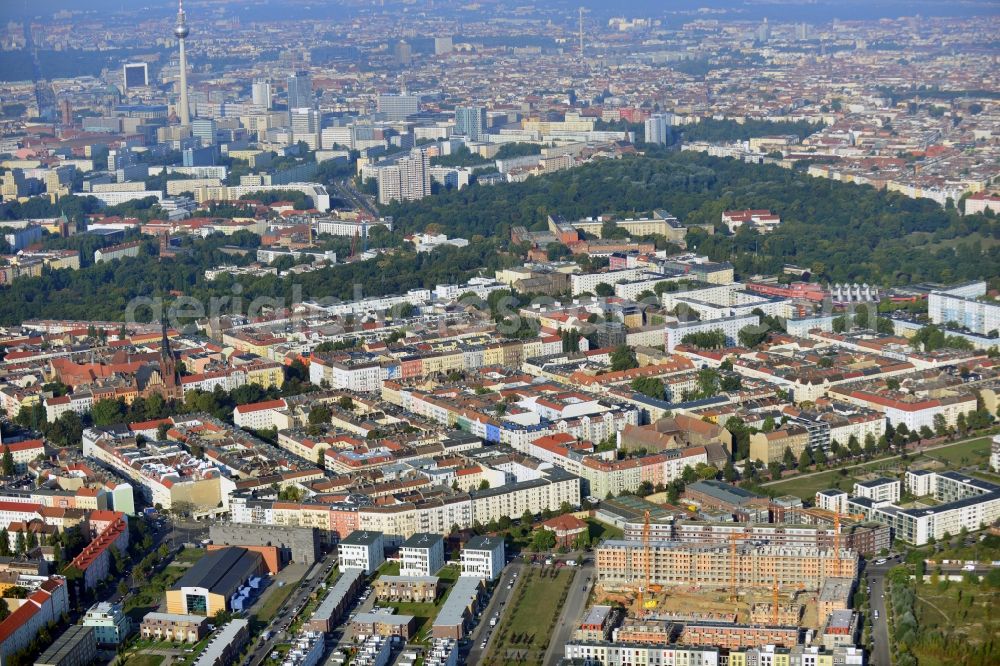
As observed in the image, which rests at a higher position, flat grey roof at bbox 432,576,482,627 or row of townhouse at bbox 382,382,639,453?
row of townhouse at bbox 382,382,639,453

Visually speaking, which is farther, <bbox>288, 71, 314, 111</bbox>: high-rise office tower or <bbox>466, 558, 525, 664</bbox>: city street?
<bbox>288, 71, 314, 111</bbox>: high-rise office tower

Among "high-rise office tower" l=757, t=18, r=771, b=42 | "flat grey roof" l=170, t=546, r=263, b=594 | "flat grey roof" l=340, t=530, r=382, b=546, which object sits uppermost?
"high-rise office tower" l=757, t=18, r=771, b=42

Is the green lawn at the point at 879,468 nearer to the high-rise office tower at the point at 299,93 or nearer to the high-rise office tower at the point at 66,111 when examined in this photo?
→ the high-rise office tower at the point at 66,111

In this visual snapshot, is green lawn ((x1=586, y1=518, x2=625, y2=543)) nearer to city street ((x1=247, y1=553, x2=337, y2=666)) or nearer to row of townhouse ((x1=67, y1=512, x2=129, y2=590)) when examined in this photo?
city street ((x1=247, y1=553, x2=337, y2=666))

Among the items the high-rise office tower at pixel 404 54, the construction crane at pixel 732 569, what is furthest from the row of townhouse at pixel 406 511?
the high-rise office tower at pixel 404 54

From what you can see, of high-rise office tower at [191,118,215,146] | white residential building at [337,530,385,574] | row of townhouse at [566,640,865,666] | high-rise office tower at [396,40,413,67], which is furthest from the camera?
high-rise office tower at [396,40,413,67]

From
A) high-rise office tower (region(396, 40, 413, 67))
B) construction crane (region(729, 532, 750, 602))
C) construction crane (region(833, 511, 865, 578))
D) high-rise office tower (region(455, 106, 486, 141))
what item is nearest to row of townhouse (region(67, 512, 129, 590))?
construction crane (region(729, 532, 750, 602))
